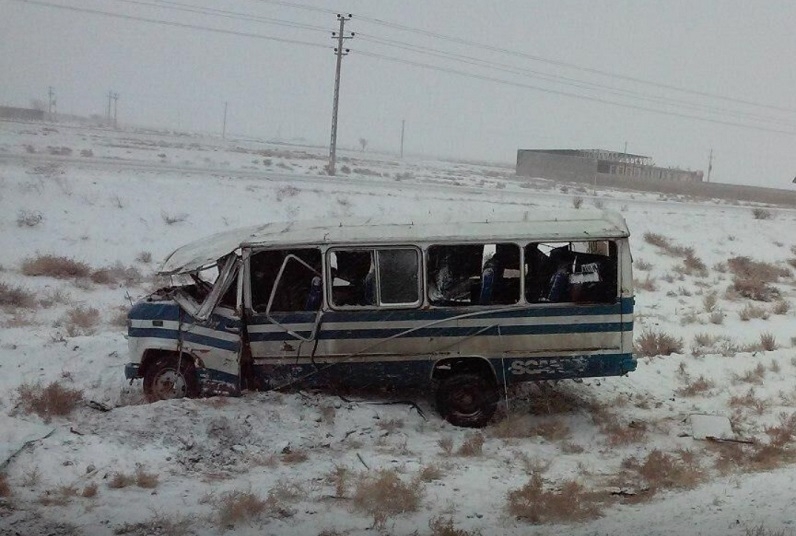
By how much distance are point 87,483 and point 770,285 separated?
16.3 meters

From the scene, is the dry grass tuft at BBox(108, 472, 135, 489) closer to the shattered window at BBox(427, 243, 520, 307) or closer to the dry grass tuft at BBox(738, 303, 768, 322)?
the shattered window at BBox(427, 243, 520, 307)

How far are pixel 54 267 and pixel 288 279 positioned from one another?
6.88 meters

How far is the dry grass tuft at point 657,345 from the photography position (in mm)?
10156

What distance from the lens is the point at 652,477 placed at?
212 inches

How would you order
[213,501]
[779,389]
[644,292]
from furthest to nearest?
[644,292]
[779,389]
[213,501]

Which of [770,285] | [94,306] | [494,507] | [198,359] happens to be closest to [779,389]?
[494,507]

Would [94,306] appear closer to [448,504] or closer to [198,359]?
[198,359]

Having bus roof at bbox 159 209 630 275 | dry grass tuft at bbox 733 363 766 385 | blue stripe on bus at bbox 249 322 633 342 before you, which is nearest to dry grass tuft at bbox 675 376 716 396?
dry grass tuft at bbox 733 363 766 385

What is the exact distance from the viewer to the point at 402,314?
6.95 meters

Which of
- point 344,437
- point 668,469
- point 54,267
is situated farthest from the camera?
point 54,267

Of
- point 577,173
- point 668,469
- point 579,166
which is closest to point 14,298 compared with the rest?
point 668,469

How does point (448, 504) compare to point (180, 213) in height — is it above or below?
below

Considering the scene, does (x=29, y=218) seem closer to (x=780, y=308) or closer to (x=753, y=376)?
(x=753, y=376)

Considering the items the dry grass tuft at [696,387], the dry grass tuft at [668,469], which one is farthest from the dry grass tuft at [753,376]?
the dry grass tuft at [668,469]
